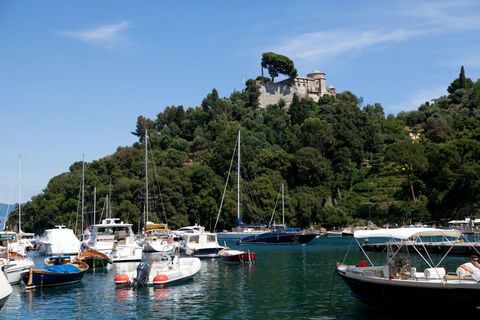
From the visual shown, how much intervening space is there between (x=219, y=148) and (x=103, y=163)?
26.5 metres

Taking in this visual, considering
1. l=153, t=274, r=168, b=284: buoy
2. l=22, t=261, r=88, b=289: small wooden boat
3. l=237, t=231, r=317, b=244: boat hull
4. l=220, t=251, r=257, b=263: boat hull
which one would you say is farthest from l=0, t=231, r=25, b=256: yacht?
l=237, t=231, r=317, b=244: boat hull

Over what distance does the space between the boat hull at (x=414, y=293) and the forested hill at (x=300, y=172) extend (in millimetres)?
80351

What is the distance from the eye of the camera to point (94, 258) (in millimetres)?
56688

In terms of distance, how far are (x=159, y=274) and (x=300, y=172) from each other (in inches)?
3799

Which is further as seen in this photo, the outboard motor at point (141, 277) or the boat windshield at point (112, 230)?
the boat windshield at point (112, 230)

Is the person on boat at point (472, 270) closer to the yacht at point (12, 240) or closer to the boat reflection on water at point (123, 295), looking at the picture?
the boat reflection on water at point (123, 295)

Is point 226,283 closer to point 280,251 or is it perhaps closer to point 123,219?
point 280,251

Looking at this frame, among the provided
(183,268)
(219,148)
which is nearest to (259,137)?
(219,148)

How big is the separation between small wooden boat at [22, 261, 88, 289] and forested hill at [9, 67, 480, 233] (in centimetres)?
6396

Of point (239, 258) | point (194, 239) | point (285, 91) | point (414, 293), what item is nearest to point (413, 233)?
point (414, 293)

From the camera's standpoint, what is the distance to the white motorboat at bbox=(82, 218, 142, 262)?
202 ft

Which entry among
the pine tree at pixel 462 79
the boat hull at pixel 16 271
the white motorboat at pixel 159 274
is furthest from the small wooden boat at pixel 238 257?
the pine tree at pixel 462 79

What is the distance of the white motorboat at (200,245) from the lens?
67375 millimetres

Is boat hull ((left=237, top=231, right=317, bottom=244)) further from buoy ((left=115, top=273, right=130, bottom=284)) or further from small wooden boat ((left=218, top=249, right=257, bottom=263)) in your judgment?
buoy ((left=115, top=273, right=130, bottom=284))
